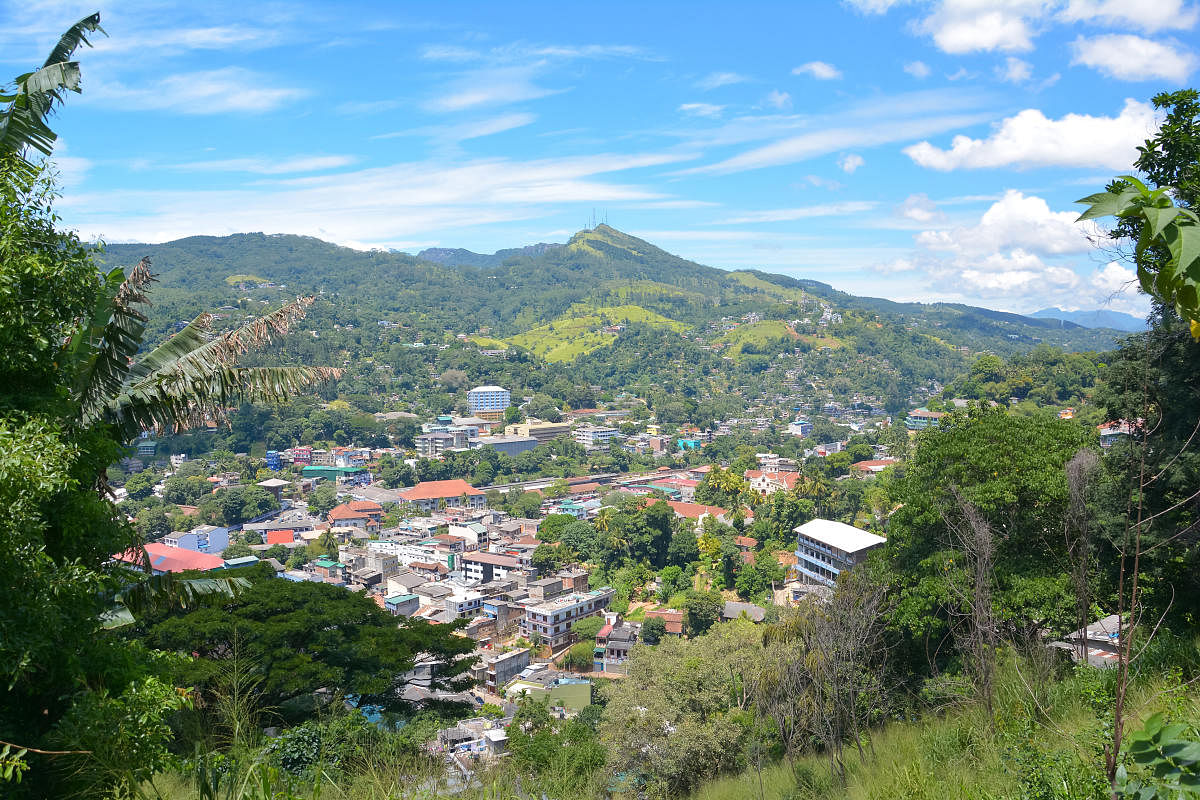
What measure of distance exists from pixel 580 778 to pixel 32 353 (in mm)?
4301

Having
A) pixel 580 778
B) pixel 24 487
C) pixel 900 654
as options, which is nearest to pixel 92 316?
pixel 24 487

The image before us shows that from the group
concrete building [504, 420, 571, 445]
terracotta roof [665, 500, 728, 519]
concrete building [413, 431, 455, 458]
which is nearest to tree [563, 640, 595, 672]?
terracotta roof [665, 500, 728, 519]

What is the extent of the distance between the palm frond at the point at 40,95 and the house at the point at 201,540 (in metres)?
25.9

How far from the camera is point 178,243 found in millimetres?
111312

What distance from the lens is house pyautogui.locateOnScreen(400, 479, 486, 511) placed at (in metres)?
35.1

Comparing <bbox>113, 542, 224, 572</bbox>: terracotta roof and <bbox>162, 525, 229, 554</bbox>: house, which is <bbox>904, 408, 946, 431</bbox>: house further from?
<bbox>113, 542, 224, 572</bbox>: terracotta roof

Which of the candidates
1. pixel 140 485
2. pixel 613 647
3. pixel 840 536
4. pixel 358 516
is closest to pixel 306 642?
pixel 613 647

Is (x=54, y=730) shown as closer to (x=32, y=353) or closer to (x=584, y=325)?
(x=32, y=353)

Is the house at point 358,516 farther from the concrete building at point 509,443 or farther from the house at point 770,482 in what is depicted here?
the house at point 770,482

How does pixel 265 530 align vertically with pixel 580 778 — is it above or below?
below

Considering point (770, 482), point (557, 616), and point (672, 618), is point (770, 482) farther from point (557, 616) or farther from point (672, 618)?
point (557, 616)

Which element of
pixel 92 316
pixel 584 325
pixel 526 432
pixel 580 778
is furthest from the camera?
pixel 584 325

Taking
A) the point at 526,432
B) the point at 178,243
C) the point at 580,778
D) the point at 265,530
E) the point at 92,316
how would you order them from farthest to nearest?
the point at 178,243
the point at 526,432
the point at 265,530
the point at 580,778
the point at 92,316

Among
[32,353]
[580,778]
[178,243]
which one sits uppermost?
[178,243]
